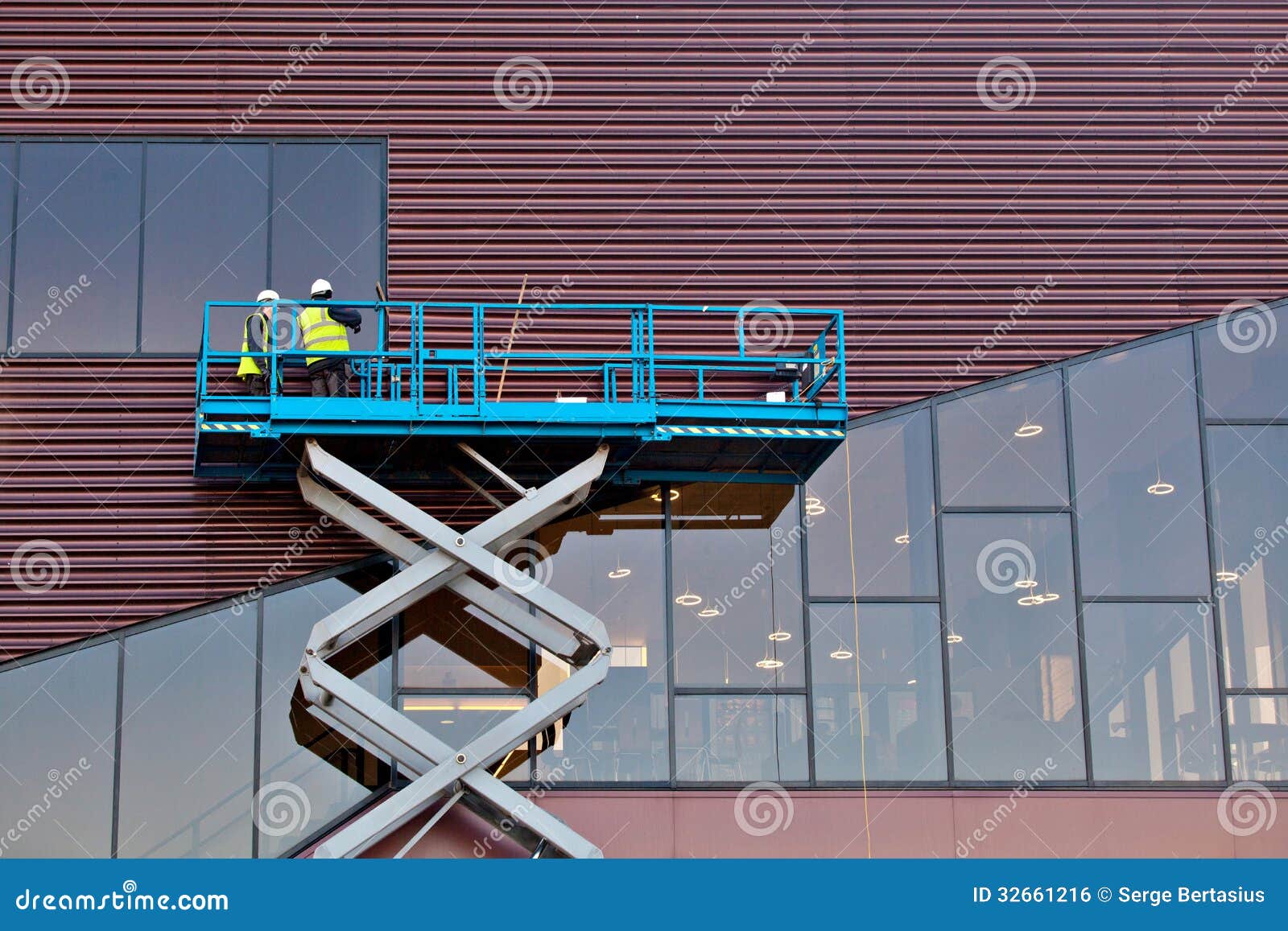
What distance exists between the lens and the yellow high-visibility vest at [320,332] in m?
18.2

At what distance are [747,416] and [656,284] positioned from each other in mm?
2789

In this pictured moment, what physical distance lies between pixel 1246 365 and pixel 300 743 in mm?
12885

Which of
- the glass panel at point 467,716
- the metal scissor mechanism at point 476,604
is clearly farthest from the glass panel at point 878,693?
the glass panel at point 467,716

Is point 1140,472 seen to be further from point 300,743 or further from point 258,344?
point 258,344

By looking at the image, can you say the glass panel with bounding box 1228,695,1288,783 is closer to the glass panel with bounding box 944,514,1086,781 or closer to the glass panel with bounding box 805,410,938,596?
the glass panel with bounding box 944,514,1086,781

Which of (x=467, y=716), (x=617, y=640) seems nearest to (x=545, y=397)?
(x=617, y=640)

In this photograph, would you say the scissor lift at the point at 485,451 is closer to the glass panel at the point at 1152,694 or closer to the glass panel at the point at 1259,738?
the glass panel at the point at 1152,694

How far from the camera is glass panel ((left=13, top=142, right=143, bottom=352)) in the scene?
19297mm

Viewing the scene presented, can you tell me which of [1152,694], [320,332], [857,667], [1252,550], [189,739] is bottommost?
[189,739]

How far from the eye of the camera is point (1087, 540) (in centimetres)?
1930

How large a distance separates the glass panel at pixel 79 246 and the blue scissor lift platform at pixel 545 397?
4.42 feet

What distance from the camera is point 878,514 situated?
19344 mm

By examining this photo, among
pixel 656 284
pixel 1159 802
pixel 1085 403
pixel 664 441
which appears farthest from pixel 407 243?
pixel 1159 802

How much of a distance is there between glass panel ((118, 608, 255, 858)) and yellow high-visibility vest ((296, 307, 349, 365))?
3335mm
